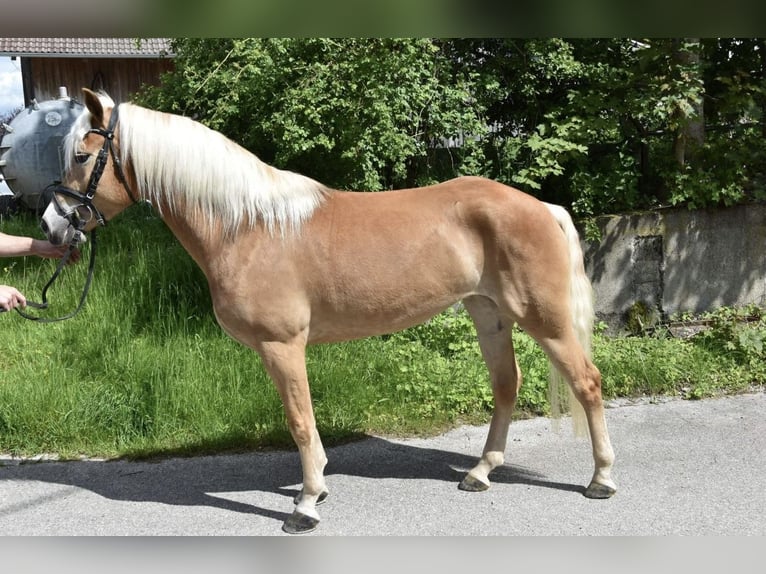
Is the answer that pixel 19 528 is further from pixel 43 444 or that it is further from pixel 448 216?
pixel 448 216

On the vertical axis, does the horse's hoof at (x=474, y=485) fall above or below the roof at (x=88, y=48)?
below

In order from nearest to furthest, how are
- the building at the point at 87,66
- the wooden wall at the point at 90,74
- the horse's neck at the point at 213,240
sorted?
the horse's neck at the point at 213,240 < the building at the point at 87,66 < the wooden wall at the point at 90,74

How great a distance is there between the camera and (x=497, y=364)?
412cm

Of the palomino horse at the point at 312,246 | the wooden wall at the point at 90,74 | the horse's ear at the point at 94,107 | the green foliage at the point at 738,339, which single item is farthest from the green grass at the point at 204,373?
the wooden wall at the point at 90,74

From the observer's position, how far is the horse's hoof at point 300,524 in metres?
3.46

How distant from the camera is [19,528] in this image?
3.49 metres

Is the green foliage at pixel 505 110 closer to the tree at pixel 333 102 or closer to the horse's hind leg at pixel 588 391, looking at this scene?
the tree at pixel 333 102

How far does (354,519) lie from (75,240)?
2047 millimetres

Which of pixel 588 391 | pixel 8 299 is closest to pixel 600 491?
pixel 588 391

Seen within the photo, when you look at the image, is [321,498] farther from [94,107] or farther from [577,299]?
[94,107]
